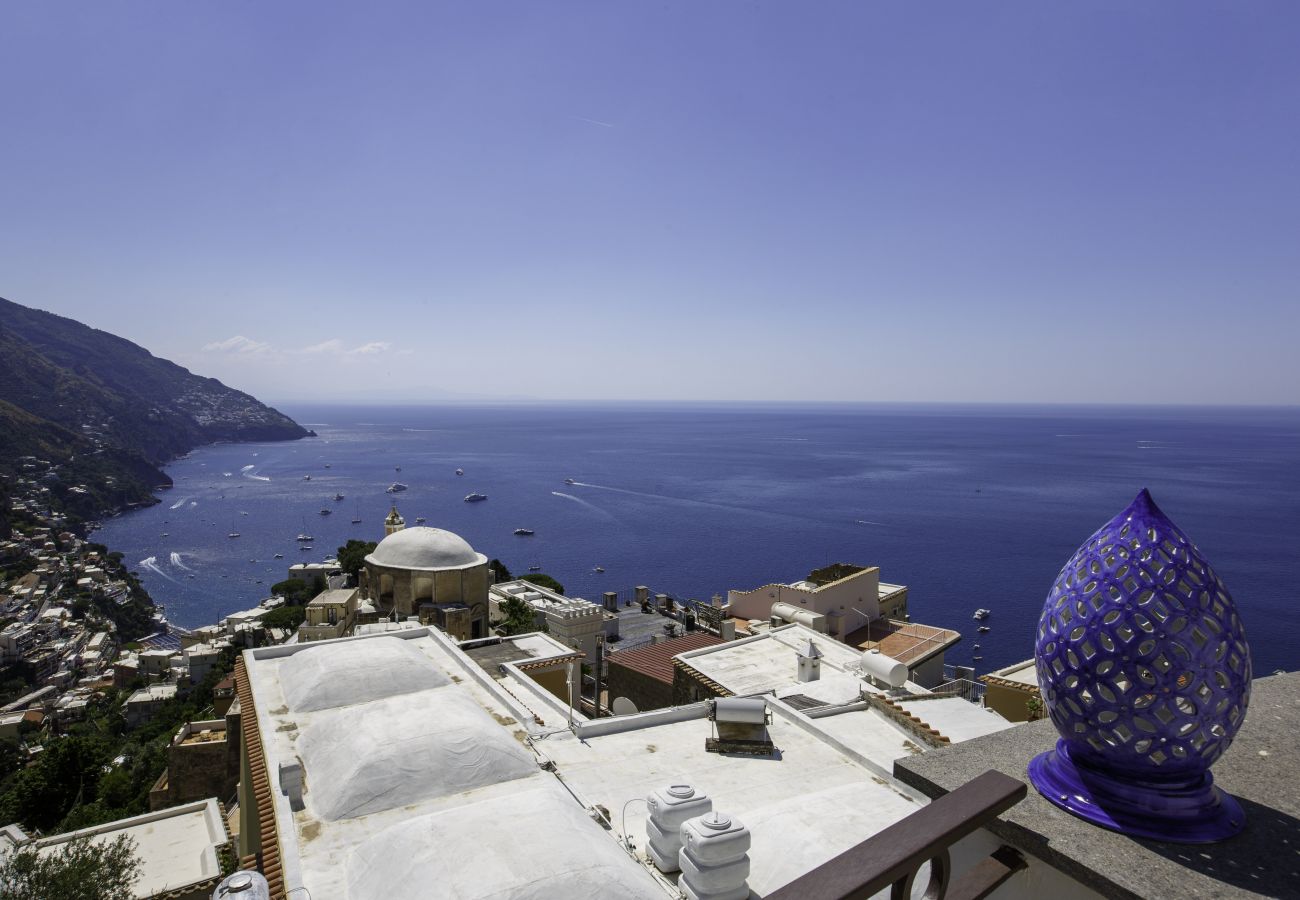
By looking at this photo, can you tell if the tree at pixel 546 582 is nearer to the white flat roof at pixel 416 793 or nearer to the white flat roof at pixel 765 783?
the white flat roof at pixel 416 793

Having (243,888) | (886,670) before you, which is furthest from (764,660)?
(243,888)

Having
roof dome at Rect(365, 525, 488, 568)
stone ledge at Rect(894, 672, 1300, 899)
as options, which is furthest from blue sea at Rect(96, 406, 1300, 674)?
stone ledge at Rect(894, 672, 1300, 899)

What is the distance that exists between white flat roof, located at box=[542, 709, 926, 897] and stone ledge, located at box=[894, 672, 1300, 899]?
5250mm

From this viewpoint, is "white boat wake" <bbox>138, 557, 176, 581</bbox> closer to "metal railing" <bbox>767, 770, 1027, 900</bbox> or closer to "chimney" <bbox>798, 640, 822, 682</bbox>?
"chimney" <bbox>798, 640, 822, 682</bbox>

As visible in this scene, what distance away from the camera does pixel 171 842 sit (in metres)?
17.2

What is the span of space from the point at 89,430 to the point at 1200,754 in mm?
176391

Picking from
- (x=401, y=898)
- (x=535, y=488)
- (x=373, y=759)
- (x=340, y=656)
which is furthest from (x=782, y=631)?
(x=535, y=488)

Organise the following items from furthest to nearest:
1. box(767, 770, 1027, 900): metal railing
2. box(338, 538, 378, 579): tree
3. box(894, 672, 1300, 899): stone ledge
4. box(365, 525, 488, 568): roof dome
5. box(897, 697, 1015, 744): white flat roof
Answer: box(338, 538, 378, 579): tree → box(365, 525, 488, 568): roof dome → box(897, 697, 1015, 744): white flat roof → box(894, 672, 1300, 899): stone ledge → box(767, 770, 1027, 900): metal railing

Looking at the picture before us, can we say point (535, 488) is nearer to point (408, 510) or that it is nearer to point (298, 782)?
point (408, 510)

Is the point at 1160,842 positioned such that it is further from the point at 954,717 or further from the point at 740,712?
the point at 954,717

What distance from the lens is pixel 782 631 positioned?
20.0 meters

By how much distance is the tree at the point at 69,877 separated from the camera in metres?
12.4

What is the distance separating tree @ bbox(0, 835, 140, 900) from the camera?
12.4 meters

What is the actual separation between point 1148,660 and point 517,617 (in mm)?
31622
